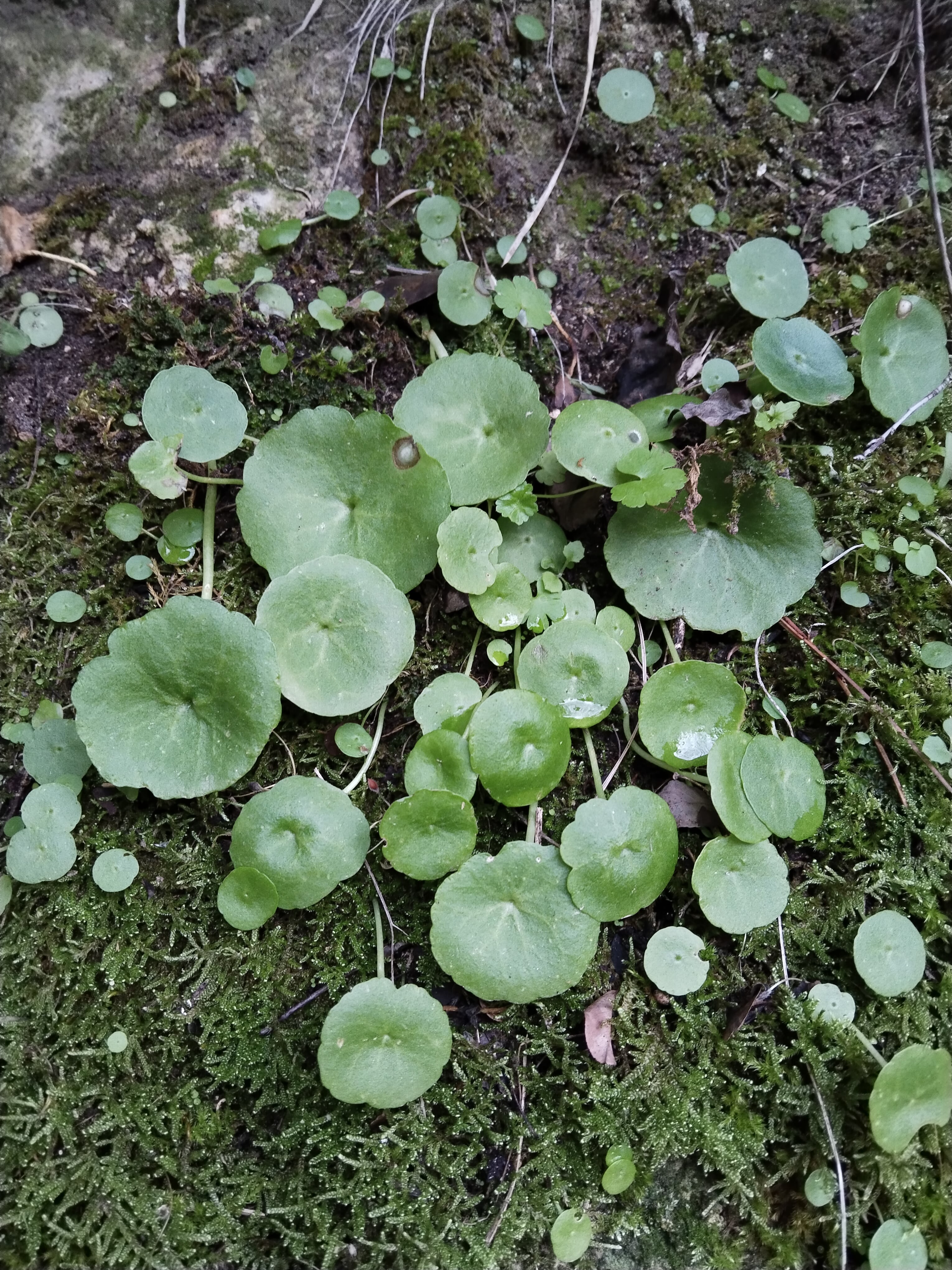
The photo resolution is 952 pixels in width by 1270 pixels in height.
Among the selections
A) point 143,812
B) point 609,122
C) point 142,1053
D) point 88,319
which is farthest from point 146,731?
point 609,122

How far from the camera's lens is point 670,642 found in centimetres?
197

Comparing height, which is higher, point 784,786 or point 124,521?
point 124,521

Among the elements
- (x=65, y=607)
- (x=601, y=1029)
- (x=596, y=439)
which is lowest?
(x=601, y=1029)

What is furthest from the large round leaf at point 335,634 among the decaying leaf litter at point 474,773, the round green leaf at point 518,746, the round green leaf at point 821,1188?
the round green leaf at point 821,1188

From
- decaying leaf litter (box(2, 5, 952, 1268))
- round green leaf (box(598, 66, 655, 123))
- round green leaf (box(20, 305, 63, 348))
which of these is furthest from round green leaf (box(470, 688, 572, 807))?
round green leaf (box(598, 66, 655, 123))

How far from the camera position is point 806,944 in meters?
1.85

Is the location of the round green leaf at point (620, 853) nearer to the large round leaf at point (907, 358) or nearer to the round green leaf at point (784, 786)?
the round green leaf at point (784, 786)

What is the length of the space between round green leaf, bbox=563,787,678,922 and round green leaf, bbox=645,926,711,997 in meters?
0.09

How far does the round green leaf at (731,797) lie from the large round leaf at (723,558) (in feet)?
1.11

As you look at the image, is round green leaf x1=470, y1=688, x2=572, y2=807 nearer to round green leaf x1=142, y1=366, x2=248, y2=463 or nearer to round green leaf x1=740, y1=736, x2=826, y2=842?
round green leaf x1=740, y1=736, x2=826, y2=842

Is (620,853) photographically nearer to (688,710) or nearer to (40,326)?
(688,710)

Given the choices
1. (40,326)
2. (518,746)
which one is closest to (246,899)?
(518,746)

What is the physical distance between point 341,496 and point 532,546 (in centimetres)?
53

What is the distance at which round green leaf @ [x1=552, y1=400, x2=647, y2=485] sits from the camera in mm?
1892
